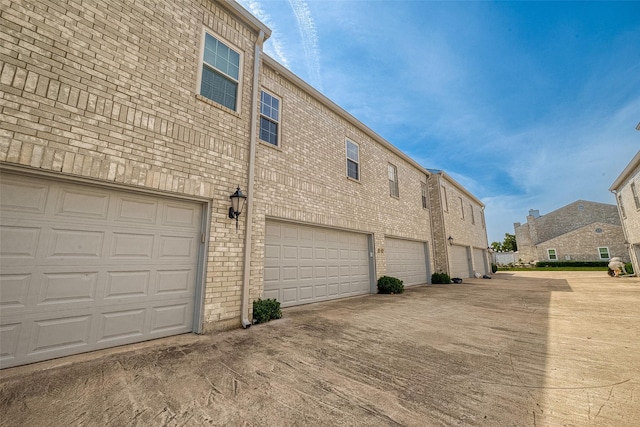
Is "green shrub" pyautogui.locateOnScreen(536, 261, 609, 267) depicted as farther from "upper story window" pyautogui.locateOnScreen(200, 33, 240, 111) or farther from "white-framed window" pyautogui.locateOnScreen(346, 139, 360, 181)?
"upper story window" pyautogui.locateOnScreen(200, 33, 240, 111)

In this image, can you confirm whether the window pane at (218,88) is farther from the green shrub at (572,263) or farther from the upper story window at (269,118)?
the green shrub at (572,263)

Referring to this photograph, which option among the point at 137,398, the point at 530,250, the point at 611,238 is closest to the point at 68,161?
the point at 137,398

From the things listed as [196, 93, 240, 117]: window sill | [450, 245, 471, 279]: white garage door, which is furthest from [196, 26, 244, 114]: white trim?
[450, 245, 471, 279]: white garage door

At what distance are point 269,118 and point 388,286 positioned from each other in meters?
6.65

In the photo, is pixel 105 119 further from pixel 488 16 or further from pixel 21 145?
pixel 488 16

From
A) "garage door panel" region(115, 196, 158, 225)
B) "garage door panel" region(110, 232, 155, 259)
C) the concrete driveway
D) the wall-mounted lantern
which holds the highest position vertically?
the wall-mounted lantern

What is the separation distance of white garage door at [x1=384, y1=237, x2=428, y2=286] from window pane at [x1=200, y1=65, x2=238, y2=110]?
7451mm

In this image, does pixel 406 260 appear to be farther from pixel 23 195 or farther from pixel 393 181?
pixel 23 195

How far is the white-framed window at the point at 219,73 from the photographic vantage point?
4767 millimetres

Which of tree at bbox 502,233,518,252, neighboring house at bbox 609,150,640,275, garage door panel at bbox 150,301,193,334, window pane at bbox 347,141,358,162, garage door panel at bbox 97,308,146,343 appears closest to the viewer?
garage door panel at bbox 97,308,146,343

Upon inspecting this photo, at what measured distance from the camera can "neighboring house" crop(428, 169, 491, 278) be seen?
13219 millimetres

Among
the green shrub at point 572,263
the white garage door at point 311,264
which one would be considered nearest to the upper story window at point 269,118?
the white garage door at point 311,264

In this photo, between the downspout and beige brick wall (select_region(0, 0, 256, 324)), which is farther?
the downspout

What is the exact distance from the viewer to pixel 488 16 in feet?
38.0
